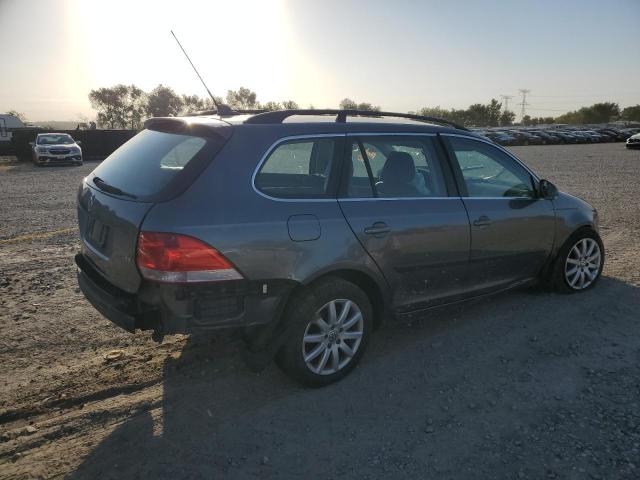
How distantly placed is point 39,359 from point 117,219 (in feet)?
5.13

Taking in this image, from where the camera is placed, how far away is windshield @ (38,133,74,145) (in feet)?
74.4

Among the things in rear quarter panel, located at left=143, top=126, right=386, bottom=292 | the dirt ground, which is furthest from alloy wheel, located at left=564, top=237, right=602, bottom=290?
rear quarter panel, located at left=143, top=126, right=386, bottom=292

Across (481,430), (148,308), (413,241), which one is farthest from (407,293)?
(148,308)

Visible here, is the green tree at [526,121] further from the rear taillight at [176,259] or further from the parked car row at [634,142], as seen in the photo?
the rear taillight at [176,259]

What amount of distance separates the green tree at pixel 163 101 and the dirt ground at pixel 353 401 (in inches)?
2829

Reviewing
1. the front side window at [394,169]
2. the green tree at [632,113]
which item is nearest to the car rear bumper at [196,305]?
the front side window at [394,169]

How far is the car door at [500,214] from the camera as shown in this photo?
4.00 metres

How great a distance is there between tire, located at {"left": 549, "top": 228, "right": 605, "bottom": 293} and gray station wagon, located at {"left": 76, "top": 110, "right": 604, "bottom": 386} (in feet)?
2.27

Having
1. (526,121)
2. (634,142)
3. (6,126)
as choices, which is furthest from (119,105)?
(526,121)

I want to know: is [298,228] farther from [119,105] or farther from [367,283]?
[119,105]

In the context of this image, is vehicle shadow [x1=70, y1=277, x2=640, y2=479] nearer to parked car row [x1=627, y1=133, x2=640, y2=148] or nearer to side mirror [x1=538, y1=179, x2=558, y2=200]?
side mirror [x1=538, y1=179, x2=558, y2=200]

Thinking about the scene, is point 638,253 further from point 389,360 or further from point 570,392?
point 389,360

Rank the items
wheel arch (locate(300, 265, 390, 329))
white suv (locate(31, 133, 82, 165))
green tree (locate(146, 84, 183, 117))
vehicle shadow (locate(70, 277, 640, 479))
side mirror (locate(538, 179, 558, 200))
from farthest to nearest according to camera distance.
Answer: green tree (locate(146, 84, 183, 117)) < white suv (locate(31, 133, 82, 165)) < side mirror (locate(538, 179, 558, 200)) < wheel arch (locate(300, 265, 390, 329)) < vehicle shadow (locate(70, 277, 640, 479))

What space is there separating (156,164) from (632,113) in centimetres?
12590
